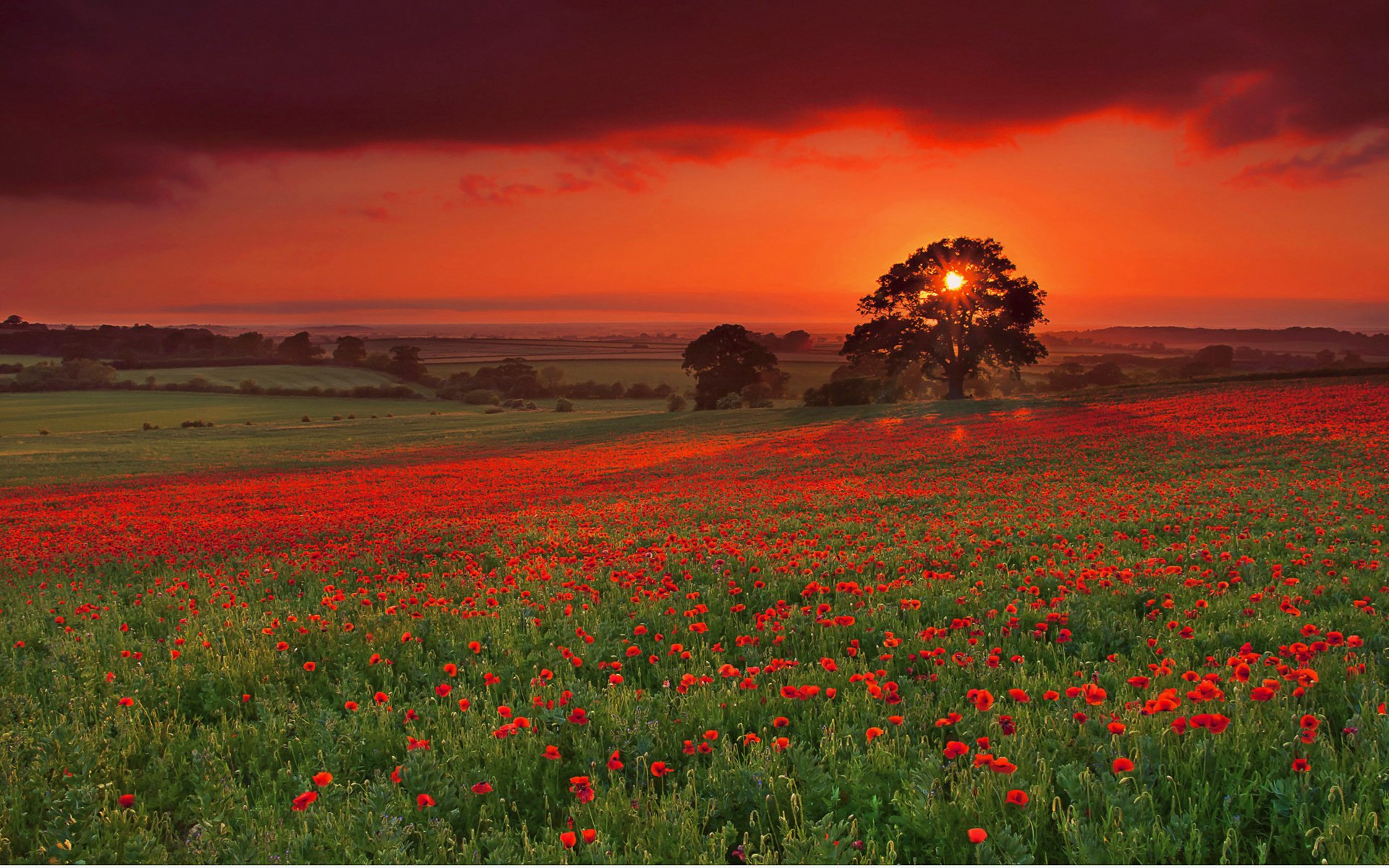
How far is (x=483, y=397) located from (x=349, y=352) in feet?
160

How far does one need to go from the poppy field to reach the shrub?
8135 cm

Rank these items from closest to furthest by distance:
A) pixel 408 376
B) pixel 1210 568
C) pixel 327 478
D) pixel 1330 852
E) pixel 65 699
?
1. pixel 1330 852
2. pixel 65 699
3. pixel 1210 568
4. pixel 327 478
5. pixel 408 376

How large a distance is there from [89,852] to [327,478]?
92.1 feet

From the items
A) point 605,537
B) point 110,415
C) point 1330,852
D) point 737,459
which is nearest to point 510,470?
point 737,459

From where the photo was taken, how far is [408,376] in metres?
111

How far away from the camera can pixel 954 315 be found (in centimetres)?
5428

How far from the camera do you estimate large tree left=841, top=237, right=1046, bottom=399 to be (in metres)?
52.9

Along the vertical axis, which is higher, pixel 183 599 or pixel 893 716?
pixel 893 716

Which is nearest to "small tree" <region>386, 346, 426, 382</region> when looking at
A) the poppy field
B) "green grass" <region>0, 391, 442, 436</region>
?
"green grass" <region>0, 391, 442, 436</region>

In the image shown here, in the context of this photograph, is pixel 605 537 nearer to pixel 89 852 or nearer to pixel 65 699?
pixel 65 699

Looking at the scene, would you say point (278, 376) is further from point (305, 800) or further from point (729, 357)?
point (305, 800)

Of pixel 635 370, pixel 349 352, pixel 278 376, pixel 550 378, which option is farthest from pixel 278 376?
pixel 635 370

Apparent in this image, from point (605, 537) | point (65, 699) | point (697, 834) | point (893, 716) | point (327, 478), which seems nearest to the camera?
point (697, 834)

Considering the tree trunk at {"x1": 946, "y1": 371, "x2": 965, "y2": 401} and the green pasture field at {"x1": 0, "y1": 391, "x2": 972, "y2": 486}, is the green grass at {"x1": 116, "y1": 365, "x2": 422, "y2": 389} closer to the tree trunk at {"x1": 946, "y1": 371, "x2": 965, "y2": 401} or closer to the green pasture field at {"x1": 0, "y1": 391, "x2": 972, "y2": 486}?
the green pasture field at {"x1": 0, "y1": 391, "x2": 972, "y2": 486}
